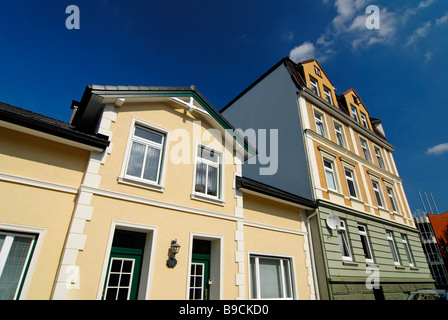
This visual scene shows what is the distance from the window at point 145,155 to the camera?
7066mm

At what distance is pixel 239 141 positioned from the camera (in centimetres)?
960

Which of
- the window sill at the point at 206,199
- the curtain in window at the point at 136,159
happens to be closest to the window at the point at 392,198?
the window sill at the point at 206,199

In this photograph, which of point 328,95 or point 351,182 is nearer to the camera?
point 351,182

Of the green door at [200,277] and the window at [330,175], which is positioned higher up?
the window at [330,175]

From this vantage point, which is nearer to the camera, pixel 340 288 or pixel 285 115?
pixel 340 288

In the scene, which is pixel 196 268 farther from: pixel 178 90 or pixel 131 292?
pixel 178 90

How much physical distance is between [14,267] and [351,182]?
15.2 m

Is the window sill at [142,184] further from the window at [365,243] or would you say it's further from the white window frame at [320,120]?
the window at [365,243]

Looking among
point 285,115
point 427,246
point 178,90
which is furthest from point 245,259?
point 427,246

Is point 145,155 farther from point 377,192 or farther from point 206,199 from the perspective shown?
point 377,192

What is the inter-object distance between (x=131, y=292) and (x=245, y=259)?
374 cm

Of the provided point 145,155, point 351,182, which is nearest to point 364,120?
point 351,182

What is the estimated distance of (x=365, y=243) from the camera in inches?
500

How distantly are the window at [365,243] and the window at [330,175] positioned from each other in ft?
8.40
